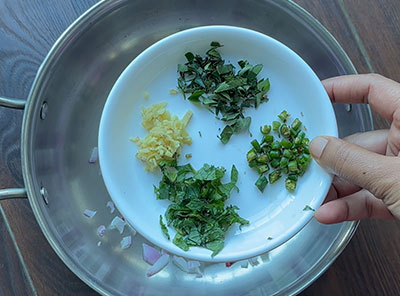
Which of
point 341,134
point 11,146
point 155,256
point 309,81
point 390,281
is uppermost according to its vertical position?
point 11,146

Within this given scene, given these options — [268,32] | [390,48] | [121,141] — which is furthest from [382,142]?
[121,141]

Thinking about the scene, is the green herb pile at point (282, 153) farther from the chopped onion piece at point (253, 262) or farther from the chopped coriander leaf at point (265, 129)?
the chopped onion piece at point (253, 262)

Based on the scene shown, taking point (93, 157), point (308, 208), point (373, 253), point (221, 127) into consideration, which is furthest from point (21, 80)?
point (373, 253)

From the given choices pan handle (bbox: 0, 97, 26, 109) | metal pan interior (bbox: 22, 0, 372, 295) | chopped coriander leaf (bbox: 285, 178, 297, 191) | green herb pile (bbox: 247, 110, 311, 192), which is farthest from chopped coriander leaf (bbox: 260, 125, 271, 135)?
pan handle (bbox: 0, 97, 26, 109)

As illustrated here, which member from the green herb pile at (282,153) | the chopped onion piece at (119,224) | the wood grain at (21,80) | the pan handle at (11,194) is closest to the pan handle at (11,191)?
the pan handle at (11,194)

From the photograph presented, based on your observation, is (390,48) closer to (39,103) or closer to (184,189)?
(184,189)

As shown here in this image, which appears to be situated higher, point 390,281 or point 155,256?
point 155,256
